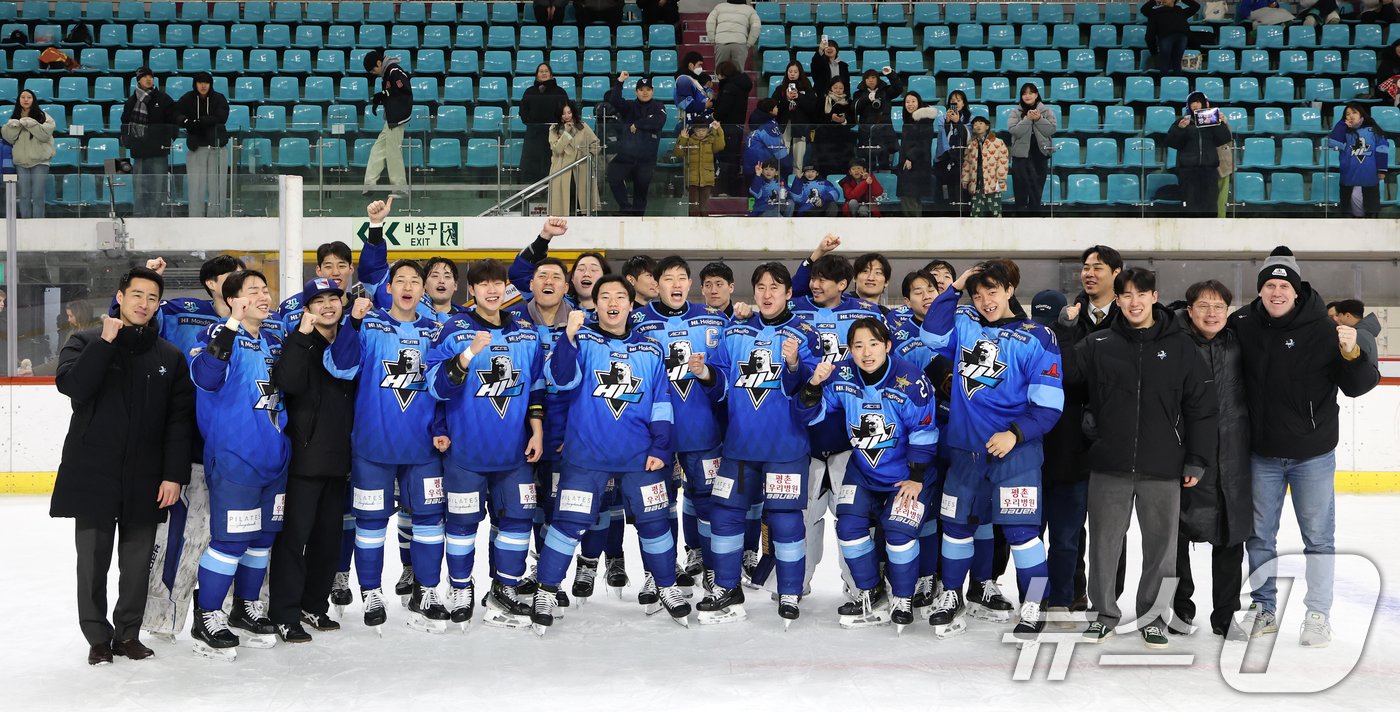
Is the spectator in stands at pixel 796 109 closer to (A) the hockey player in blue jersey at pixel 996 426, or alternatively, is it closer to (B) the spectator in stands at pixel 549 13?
(B) the spectator in stands at pixel 549 13

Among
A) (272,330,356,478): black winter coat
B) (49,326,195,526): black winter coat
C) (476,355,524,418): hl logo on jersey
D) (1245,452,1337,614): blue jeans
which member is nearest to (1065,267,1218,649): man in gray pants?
(1245,452,1337,614): blue jeans

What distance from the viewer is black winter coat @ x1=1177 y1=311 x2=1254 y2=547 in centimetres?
544

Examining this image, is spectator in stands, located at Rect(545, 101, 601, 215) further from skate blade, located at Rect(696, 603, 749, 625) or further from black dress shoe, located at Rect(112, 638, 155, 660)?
black dress shoe, located at Rect(112, 638, 155, 660)

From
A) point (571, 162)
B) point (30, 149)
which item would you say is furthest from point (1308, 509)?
point (30, 149)

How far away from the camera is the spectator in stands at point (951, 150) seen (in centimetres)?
1215

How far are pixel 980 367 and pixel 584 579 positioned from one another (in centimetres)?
223

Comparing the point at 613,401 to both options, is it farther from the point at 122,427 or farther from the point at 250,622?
the point at 122,427

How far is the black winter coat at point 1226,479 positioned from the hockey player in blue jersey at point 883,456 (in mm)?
1130

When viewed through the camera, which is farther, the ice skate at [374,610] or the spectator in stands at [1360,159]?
the spectator in stands at [1360,159]

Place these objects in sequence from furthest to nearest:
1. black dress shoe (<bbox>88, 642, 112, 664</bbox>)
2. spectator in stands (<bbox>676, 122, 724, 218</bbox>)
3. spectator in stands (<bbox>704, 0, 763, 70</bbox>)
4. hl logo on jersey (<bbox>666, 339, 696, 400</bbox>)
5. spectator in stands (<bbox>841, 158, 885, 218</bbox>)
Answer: spectator in stands (<bbox>704, 0, 763, 70</bbox>), spectator in stands (<bbox>841, 158, 885, 218</bbox>), spectator in stands (<bbox>676, 122, 724, 218</bbox>), hl logo on jersey (<bbox>666, 339, 696, 400</bbox>), black dress shoe (<bbox>88, 642, 112, 664</bbox>)

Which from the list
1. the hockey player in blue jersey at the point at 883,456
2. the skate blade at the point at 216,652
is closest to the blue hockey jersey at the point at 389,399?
the skate blade at the point at 216,652

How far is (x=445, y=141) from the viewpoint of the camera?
1227 cm

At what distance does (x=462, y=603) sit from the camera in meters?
5.79

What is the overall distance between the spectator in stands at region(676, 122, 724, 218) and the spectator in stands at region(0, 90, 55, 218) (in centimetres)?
543
